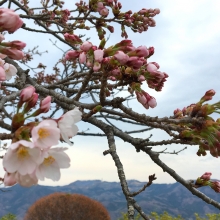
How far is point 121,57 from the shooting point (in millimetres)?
1204

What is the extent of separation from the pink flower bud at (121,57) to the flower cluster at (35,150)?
342 millimetres

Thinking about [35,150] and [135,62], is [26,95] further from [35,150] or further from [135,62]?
[135,62]

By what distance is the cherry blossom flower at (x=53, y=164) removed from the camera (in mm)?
878

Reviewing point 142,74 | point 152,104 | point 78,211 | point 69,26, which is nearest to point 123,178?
point 152,104

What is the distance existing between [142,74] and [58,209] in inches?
422

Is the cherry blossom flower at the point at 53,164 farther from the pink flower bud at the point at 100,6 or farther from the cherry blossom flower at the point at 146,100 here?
the pink flower bud at the point at 100,6

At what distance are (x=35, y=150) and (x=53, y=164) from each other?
123 millimetres

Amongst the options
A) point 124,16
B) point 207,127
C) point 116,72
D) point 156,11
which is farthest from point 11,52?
point 156,11

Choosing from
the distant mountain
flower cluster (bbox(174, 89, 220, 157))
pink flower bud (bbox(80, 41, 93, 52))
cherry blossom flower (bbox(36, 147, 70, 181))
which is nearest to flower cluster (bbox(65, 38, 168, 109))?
pink flower bud (bbox(80, 41, 93, 52))

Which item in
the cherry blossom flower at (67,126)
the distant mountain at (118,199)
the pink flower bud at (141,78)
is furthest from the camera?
the distant mountain at (118,199)

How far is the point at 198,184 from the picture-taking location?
1.63 m

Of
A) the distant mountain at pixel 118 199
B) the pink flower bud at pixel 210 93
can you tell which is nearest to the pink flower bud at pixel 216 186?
the pink flower bud at pixel 210 93

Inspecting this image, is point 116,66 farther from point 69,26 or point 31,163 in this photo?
point 69,26

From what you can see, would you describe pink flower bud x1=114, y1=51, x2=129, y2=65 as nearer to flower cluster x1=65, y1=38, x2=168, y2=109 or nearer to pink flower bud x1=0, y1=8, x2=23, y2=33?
flower cluster x1=65, y1=38, x2=168, y2=109
